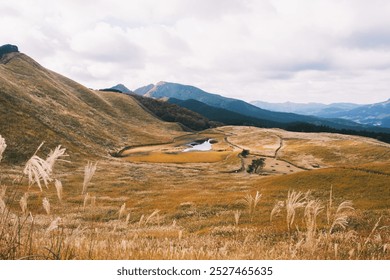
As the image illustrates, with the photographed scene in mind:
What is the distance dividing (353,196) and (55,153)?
39291 millimetres

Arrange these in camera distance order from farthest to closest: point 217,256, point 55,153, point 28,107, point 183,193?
point 28,107
point 183,193
point 217,256
point 55,153

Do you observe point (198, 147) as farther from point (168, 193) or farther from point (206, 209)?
point (206, 209)

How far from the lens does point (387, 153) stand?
115 meters

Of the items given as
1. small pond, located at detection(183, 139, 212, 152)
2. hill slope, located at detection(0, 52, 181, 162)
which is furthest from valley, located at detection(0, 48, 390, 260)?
small pond, located at detection(183, 139, 212, 152)

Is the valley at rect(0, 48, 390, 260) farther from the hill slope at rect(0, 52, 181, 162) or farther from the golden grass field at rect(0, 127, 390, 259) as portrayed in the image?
the hill slope at rect(0, 52, 181, 162)

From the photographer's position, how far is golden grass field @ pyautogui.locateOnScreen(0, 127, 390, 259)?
6996 millimetres

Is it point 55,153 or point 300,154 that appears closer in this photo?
point 55,153

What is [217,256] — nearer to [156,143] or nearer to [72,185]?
[72,185]

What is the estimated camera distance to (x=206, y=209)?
1462 inches

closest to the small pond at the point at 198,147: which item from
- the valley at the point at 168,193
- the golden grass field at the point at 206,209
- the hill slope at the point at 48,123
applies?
the valley at the point at 168,193

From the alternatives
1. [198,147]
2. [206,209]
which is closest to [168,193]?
[206,209]

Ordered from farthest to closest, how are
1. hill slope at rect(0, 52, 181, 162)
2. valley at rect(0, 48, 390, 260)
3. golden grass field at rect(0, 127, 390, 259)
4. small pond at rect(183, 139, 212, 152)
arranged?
1. small pond at rect(183, 139, 212, 152)
2. hill slope at rect(0, 52, 181, 162)
3. golden grass field at rect(0, 127, 390, 259)
4. valley at rect(0, 48, 390, 260)

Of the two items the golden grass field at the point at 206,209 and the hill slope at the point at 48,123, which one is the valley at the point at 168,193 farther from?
the hill slope at the point at 48,123
